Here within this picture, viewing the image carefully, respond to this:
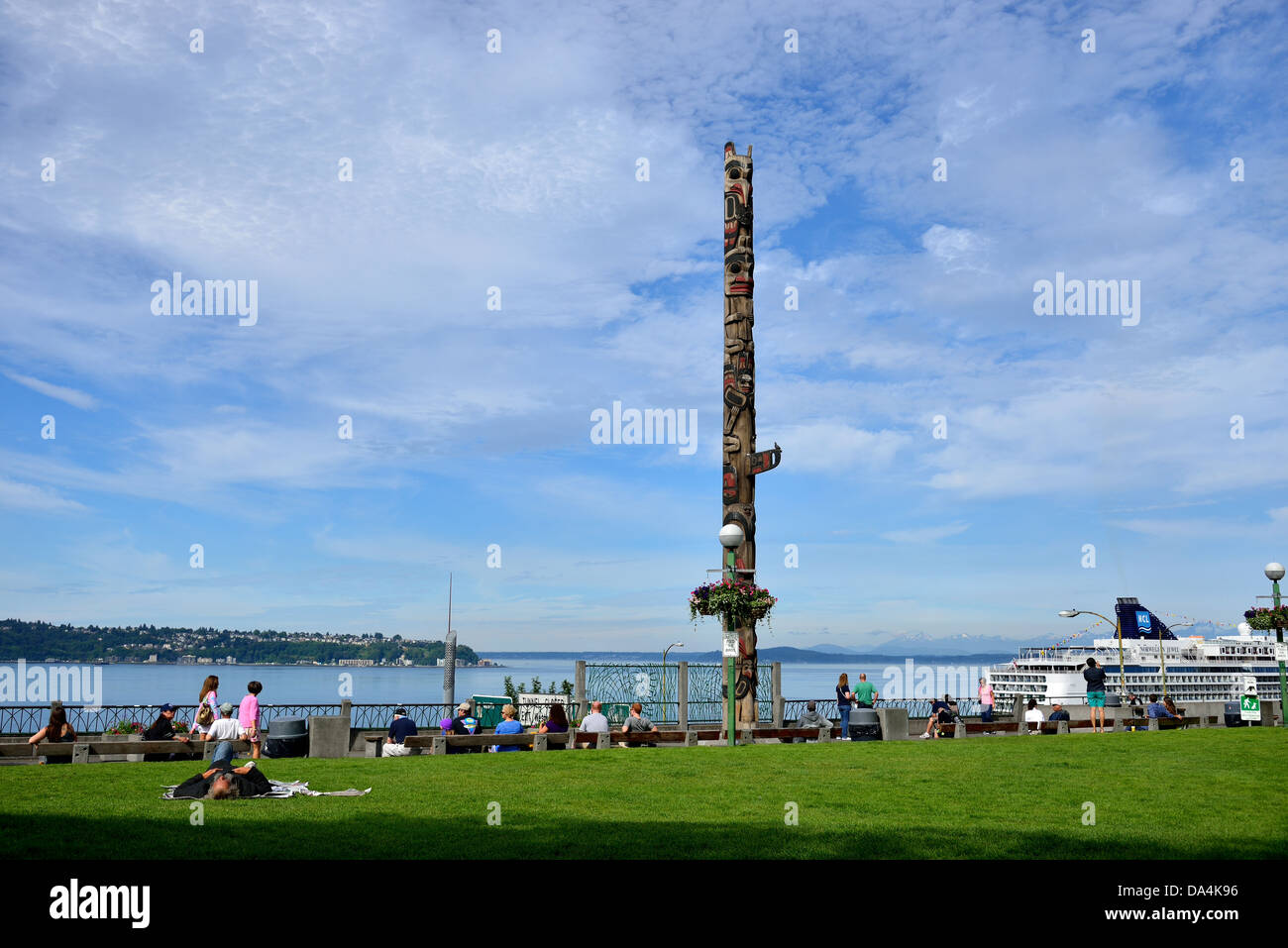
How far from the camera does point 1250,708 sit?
31438 millimetres

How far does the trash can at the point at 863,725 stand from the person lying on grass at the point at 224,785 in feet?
53.9

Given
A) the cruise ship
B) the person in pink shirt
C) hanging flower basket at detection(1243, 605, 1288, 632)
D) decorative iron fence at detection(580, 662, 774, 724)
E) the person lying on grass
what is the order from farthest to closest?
the cruise ship, decorative iron fence at detection(580, 662, 774, 724), hanging flower basket at detection(1243, 605, 1288, 632), the person in pink shirt, the person lying on grass

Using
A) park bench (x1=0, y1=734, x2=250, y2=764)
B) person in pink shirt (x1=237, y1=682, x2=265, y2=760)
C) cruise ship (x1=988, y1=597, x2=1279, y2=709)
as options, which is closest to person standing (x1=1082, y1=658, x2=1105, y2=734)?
person in pink shirt (x1=237, y1=682, x2=265, y2=760)

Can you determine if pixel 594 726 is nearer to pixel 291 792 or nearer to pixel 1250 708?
pixel 291 792

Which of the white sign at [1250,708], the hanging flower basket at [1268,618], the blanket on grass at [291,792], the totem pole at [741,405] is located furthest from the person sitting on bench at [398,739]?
the hanging flower basket at [1268,618]

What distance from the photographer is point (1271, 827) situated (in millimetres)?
12688

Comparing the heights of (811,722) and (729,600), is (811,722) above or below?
below

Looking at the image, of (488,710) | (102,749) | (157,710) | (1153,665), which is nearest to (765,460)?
(488,710)

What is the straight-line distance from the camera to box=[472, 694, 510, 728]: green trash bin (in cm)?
3288

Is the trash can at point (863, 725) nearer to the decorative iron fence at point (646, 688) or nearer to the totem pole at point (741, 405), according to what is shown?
the totem pole at point (741, 405)

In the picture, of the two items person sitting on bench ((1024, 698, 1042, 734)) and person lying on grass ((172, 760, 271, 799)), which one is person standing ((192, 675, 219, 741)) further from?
person sitting on bench ((1024, 698, 1042, 734))

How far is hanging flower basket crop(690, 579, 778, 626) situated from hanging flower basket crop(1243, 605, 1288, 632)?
16.3m

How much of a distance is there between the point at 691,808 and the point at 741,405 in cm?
1786
